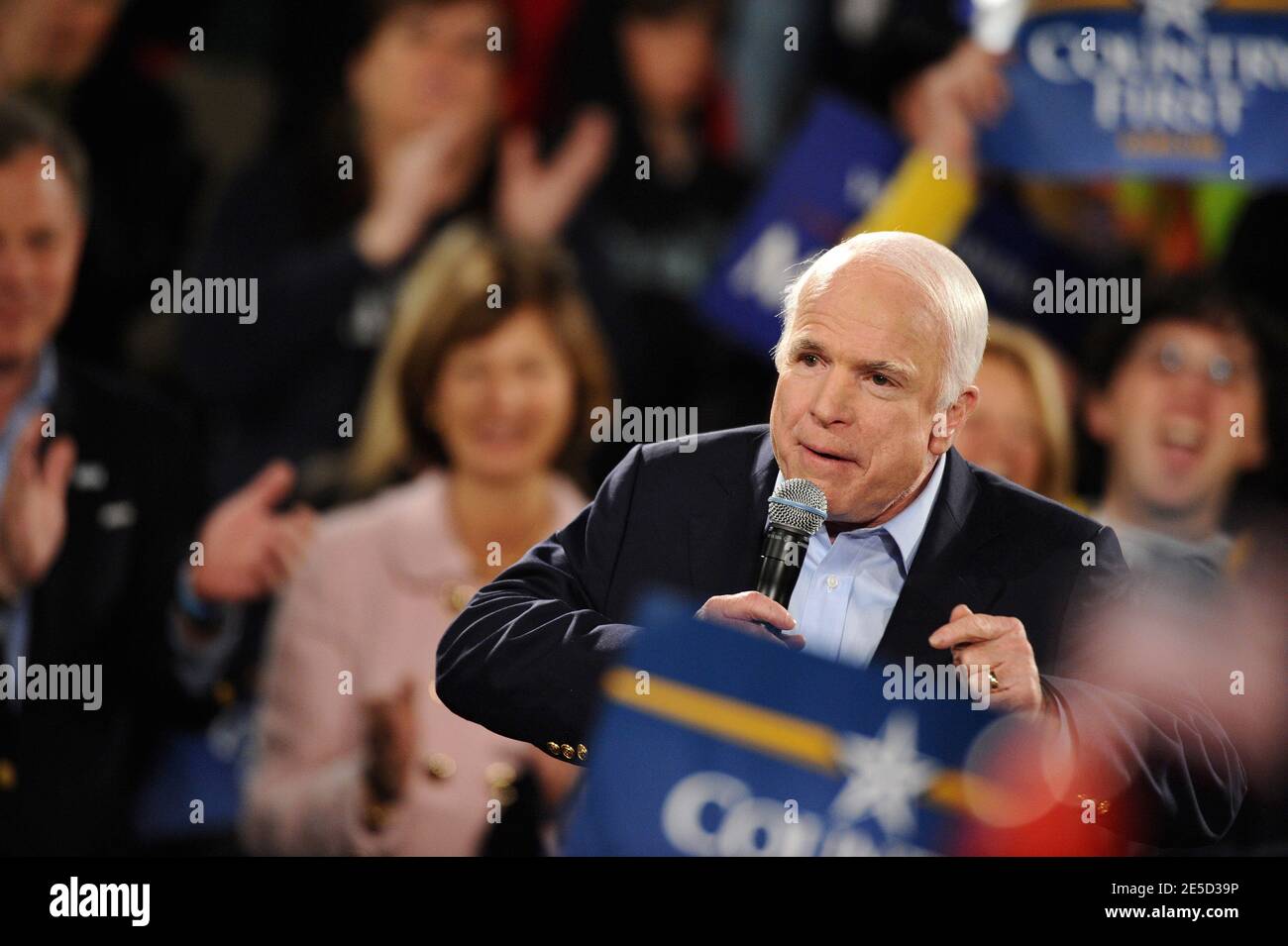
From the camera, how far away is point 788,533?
1.98 m

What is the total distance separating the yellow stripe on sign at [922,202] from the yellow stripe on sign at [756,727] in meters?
2.46

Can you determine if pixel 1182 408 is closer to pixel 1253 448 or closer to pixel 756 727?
pixel 1253 448

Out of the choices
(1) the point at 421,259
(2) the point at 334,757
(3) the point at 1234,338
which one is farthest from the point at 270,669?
(3) the point at 1234,338

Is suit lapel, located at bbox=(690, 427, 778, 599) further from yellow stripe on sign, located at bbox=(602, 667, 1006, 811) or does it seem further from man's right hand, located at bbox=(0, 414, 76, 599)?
man's right hand, located at bbox=(0, 414, 76, 599)

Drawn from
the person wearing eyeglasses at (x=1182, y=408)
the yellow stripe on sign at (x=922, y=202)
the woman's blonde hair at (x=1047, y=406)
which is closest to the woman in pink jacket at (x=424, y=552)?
the yellow stripe on sign at (x=922, y=202)

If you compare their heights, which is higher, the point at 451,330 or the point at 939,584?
the point at 451,330

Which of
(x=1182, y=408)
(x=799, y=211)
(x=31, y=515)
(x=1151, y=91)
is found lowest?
(x=31, y=515)

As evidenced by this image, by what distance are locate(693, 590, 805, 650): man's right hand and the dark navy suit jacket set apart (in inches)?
4.4

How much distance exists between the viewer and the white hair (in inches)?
78.3

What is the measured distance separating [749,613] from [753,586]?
21 cm

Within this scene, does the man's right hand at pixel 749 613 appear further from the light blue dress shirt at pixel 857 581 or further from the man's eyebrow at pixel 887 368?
the man's eyebrow at pixel 887 368

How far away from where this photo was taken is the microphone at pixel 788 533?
196 cm

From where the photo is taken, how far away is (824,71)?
4770mm

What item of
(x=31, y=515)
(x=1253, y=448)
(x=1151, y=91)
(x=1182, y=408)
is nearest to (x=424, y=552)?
(x=31, y=515)
